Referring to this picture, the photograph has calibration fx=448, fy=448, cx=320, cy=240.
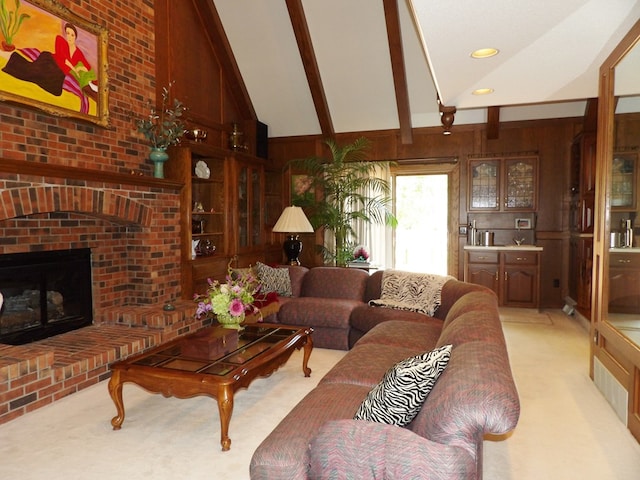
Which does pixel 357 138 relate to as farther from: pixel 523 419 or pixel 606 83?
pixel 523 419

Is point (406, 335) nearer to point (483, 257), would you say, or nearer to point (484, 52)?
point (484, 52)

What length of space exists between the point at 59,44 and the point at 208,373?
9.89 feet

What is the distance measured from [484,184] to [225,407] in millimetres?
5276

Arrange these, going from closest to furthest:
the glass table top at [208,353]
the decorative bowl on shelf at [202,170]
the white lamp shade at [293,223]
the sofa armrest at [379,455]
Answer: the sofa armrest at [379,455]
the glass table top at [208,353]
the decorative bowl on shelf at [202,170]
the white lamp shade at [293,223]

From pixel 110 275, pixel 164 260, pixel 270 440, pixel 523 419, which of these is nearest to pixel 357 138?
pixel 164 260

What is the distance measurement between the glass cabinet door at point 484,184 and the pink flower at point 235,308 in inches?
179

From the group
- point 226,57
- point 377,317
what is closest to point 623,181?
point 377,317

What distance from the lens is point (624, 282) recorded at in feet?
10.5

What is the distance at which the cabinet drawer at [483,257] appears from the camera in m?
6.17

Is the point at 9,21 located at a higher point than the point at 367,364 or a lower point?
higher

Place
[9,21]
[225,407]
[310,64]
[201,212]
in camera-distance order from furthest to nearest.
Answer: [310,64], [201,212], [9,21], [225,407]

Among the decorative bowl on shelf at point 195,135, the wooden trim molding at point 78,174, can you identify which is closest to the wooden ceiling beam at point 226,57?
the decorative bowl on shelf at point 195,135

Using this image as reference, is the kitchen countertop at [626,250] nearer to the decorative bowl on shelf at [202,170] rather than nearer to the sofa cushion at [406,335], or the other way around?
the sofa cushion at [406,335]

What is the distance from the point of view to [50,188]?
345cm
